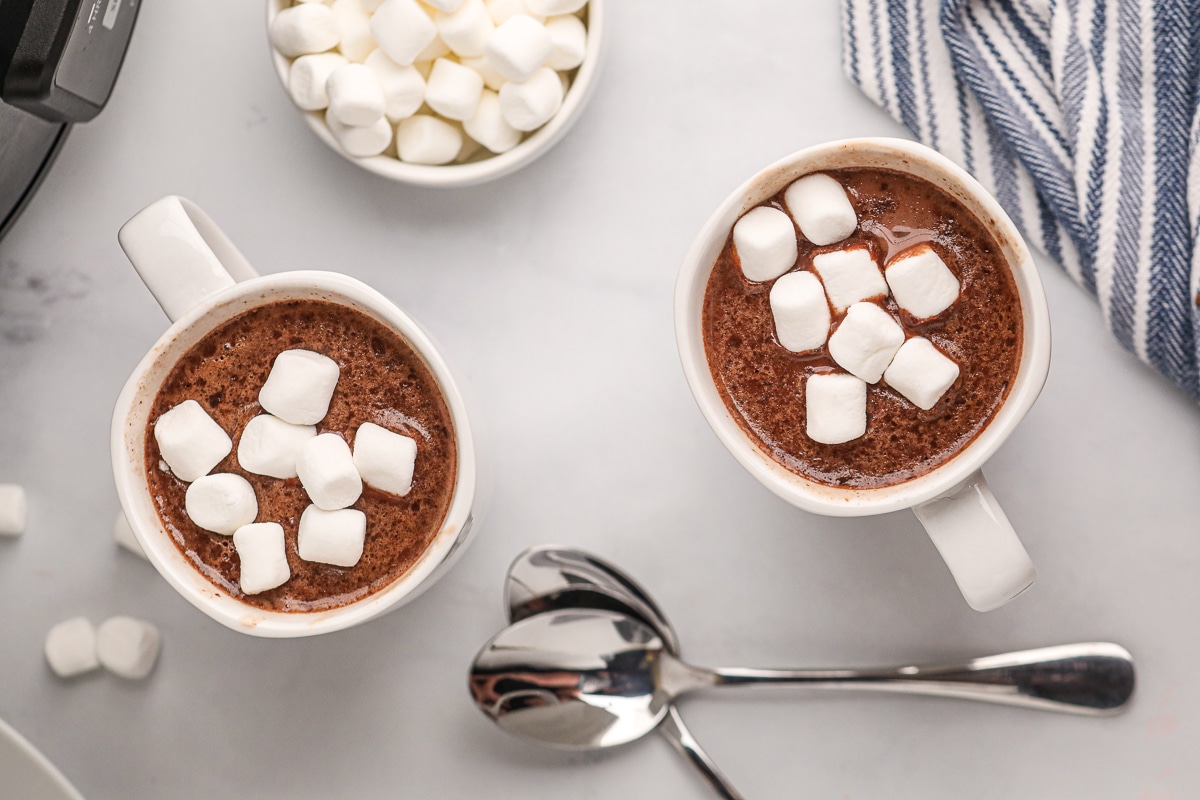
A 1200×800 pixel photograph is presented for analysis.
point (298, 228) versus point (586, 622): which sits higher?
point (298, 228)

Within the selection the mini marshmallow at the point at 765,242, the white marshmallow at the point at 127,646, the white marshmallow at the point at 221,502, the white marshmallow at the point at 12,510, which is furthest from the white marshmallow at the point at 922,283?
the white marshmallow at the point at 12,510

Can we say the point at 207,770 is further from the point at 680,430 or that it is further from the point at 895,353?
the point at 895,353

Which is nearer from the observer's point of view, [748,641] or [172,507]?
[172,507]

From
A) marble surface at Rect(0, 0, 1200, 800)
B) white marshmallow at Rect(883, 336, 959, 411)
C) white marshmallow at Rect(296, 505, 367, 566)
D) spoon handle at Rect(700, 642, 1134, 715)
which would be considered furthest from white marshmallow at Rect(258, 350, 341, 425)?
spoon handle at Rect(700, 642, 1134, 715)

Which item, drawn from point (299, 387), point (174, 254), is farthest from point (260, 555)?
point (174, 254)

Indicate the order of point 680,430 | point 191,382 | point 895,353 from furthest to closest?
point 680,430 < point 191,382 < point 895,353

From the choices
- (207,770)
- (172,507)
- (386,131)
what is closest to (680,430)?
(386,131)

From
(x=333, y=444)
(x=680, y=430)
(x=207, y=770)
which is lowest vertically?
(x=207, y=770)
